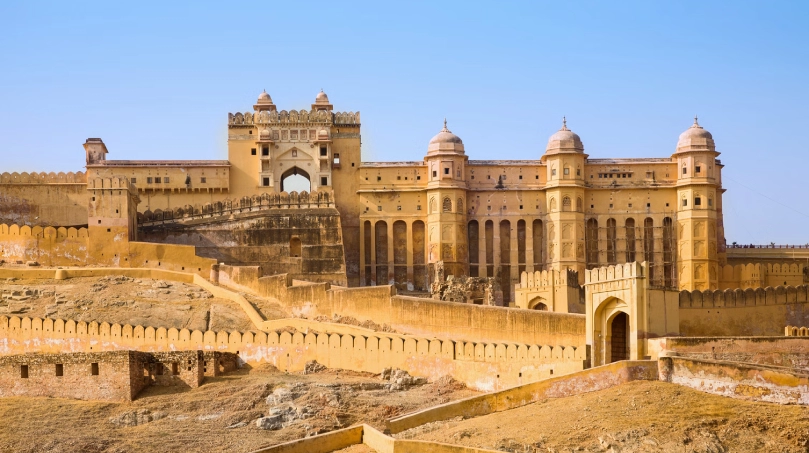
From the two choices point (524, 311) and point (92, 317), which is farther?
point (92, 317)

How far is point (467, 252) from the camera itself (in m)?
66.4

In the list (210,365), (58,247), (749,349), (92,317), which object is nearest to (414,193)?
(58,247)

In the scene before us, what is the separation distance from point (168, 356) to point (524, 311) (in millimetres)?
10971

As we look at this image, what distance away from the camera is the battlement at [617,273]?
121ft

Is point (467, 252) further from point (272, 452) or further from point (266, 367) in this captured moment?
point (272, 452)

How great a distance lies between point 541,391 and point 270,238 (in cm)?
2920

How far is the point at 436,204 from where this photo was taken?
66312 millimetres

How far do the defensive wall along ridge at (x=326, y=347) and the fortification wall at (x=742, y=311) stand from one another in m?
5.35

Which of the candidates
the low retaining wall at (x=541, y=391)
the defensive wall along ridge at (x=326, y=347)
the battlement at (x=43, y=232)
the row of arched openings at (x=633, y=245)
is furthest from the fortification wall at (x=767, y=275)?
the low retaining wall at (x=541, y=391)

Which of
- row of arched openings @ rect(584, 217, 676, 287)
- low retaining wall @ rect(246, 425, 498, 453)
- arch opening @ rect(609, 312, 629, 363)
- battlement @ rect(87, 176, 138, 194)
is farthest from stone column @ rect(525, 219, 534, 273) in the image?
low retaining wall @ rect(246, 425, 498, 453)

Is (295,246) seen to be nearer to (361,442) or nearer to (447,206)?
(447,206)

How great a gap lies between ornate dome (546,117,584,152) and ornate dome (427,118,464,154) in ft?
13.9

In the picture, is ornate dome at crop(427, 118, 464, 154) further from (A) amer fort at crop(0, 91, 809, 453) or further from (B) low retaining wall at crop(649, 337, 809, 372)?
(B) low retaining wall at crop(649, 337, 809, 372)

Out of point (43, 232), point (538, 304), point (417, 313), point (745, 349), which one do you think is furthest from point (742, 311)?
point (43, 232)
